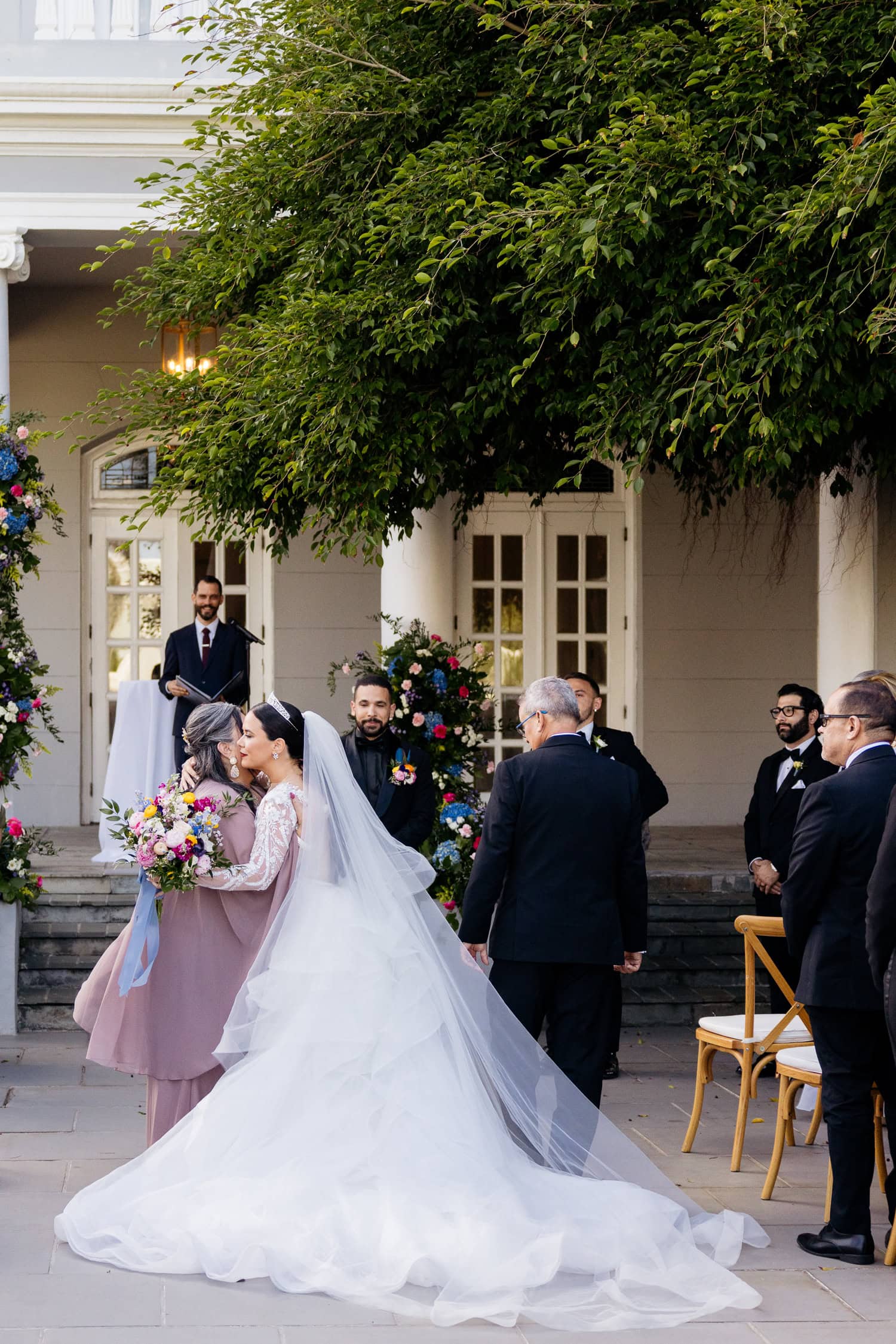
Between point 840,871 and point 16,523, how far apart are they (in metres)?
4.58

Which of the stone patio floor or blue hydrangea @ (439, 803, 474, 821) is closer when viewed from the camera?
the stone patio floor

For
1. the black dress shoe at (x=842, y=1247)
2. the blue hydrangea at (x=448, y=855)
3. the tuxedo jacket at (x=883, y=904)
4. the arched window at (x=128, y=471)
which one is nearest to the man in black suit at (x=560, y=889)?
the black dress shoe at (x=842, y=1247)

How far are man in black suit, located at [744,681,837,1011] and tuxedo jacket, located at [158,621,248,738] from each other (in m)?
4.31

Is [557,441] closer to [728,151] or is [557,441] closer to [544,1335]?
[728,151]

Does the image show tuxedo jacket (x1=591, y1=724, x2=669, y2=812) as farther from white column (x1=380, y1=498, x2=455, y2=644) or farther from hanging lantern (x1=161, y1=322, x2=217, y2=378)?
hanging lantern (x1=161, y1=322, x2=217, y2=378)

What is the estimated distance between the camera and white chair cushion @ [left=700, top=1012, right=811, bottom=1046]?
19.2 feet

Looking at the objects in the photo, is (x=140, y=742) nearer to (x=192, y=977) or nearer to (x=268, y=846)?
(x=192, y=977)

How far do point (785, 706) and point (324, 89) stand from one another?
3.84m

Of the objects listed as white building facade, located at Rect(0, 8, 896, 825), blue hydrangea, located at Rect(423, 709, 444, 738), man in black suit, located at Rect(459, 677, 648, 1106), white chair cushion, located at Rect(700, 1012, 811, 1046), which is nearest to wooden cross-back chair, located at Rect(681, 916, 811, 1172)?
white chair cushion, located at Rect(700, 1012, 811, 1046)

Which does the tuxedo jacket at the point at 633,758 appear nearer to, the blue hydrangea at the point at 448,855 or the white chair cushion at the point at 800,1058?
the blue hydrangea at the point at 448,855

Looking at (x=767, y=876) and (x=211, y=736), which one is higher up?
(x=211, y=736)

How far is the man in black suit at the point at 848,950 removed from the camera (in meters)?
4.83

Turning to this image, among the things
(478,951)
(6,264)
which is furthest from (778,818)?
(6,264)

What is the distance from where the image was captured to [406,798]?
25.2ft
